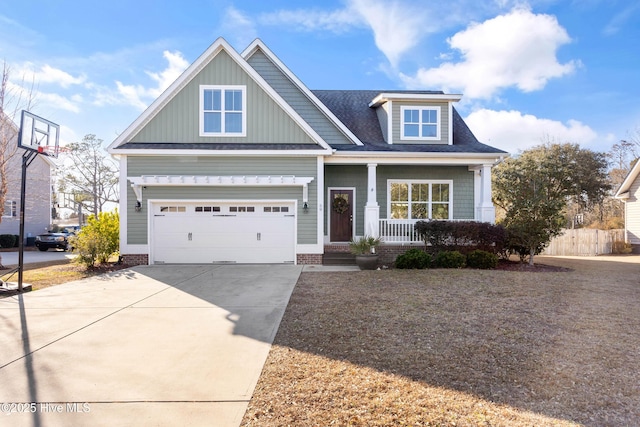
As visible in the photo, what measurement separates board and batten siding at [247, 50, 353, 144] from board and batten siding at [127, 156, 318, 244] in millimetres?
2139

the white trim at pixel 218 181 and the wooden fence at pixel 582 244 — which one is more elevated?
the white trim at pixel 218 181

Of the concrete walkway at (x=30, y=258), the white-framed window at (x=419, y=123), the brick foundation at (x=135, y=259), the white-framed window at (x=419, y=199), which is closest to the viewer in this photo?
the brick foundation at (x=135, y=259)

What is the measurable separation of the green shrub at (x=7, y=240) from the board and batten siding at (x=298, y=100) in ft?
68.9

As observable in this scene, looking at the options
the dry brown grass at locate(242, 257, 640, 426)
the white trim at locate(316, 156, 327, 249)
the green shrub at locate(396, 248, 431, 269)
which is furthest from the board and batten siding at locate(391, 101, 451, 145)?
the dry brown grass at locate(242, 257, 640, 426)

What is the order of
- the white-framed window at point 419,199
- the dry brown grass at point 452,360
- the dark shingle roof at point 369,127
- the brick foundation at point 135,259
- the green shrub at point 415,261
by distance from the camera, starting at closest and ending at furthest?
the dry brown grass at point 452,360 < the green shrub at point 415,261 < the brick foundation at point 135,259 < the dark shingle roof at point 369,127 < the white-framed window at point 419,199

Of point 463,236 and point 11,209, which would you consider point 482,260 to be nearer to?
point 463,236

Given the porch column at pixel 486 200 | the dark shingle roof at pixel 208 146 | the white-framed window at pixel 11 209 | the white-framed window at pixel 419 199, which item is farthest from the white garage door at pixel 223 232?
the white-framed window at pixel 11 209

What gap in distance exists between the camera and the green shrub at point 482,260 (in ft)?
36.0

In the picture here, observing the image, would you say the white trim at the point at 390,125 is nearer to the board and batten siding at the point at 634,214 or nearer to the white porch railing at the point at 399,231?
the white porch railing at the point at 399,231

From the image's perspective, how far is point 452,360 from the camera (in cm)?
416

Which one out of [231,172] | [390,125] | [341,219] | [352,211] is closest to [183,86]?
[231,172]

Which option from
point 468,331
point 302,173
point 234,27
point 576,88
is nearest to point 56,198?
point 234,27

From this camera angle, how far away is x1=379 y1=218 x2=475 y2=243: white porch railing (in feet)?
42.2

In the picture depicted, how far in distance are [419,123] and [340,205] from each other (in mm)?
4804
